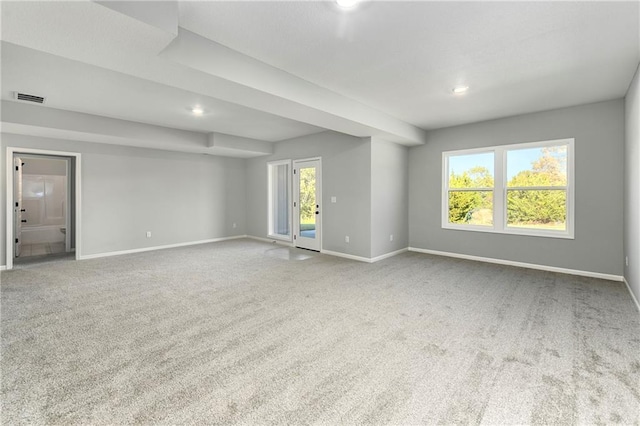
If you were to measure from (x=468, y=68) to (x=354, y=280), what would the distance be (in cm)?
298

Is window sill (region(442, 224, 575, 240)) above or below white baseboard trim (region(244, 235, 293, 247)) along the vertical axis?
above

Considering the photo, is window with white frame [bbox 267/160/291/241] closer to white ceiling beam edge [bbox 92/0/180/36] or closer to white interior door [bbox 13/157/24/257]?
white interior door [bbox 13/157/24/257]

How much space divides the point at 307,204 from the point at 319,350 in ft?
14.9

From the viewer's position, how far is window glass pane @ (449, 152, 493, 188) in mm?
5355

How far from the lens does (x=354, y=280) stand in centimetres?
427

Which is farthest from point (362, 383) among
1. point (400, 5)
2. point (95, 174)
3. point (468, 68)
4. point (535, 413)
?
point (95, 174)

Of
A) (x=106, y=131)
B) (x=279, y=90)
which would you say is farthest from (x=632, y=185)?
(x=106, y=131)

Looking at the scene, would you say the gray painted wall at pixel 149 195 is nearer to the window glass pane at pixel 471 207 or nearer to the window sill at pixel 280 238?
the window sill at pixel 280 238

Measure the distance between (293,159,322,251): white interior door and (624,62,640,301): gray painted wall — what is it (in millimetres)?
4603

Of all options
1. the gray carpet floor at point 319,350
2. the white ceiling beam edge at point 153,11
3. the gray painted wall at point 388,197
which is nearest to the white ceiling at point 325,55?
the white ceiling beam edge at point 153,11

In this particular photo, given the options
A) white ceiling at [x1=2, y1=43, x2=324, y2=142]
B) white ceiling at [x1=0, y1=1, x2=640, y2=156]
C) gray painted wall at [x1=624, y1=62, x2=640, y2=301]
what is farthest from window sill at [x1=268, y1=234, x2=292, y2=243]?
gray painted wall at [x1=624, y1=62, x2=640, y2=301]

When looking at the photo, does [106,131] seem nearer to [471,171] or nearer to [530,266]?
[471,171]

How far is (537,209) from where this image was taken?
4.86m

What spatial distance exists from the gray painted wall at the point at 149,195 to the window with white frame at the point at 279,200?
1105mm
